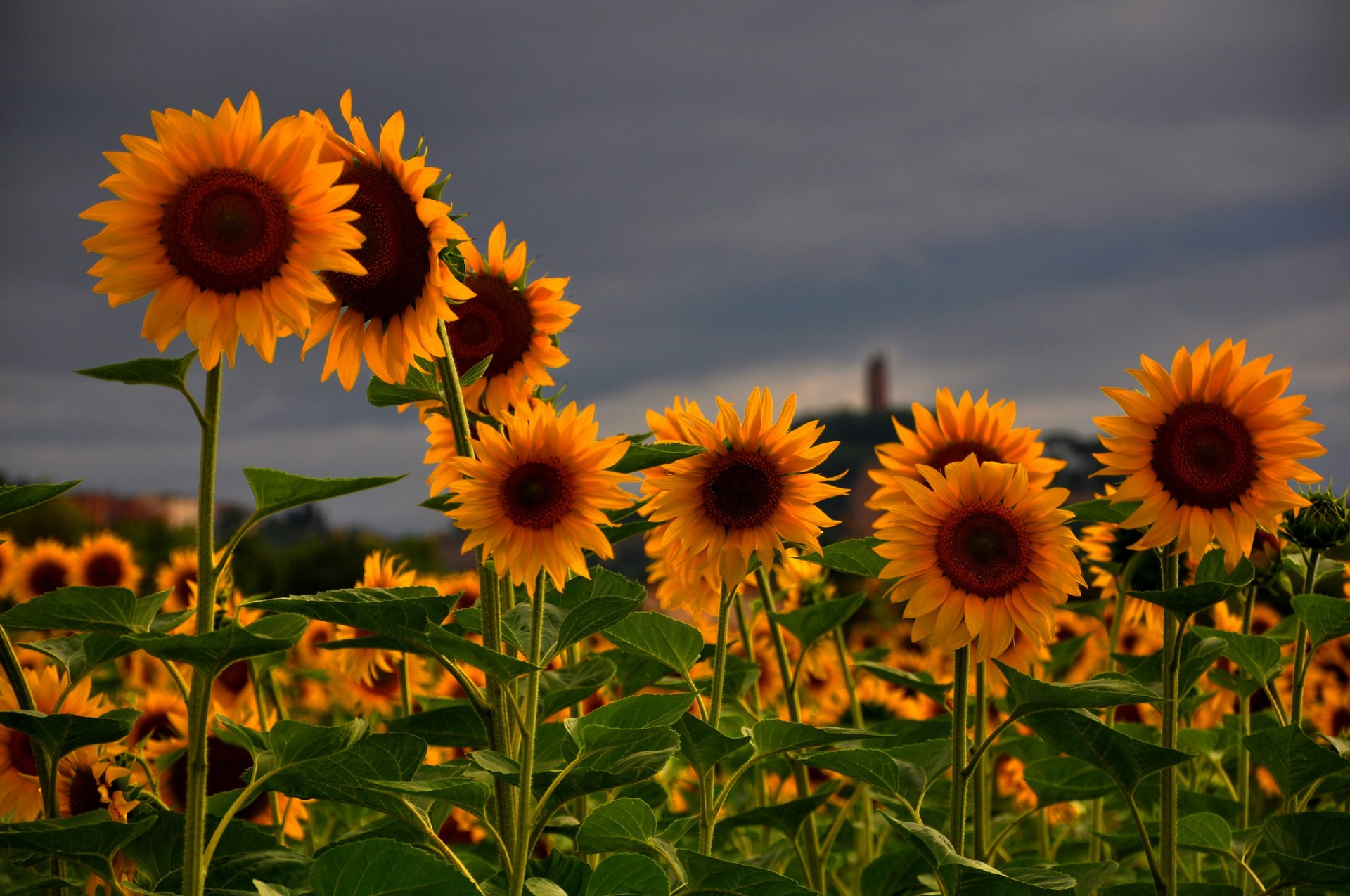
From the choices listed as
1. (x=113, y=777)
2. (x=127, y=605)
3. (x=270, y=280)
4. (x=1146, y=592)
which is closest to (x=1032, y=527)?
(x=1146, y=592)

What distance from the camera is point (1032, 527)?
2.09 meters

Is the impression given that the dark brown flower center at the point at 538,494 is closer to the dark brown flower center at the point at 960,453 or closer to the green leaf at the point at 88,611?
the green leaf at the point at 88,611

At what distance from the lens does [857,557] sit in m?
2.24

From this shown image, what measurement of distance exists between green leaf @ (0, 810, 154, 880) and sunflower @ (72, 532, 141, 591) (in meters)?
3.42

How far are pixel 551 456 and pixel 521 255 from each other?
685mm

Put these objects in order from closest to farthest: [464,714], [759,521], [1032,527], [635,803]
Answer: [635,803]
[1032,527]
[759,521]
[464,714]

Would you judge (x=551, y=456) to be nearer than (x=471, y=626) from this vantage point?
Yes

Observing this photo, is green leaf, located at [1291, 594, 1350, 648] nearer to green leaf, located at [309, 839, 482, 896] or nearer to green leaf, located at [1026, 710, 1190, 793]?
green leaf, located at [1026, 710, 1190, 793]

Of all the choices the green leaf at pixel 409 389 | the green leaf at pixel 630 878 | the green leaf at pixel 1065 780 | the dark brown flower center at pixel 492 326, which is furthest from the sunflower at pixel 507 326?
the green leaf at pixel 1065 780

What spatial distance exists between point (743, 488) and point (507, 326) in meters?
0.63

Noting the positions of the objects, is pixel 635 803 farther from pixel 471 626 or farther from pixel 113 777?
pixel 113 777

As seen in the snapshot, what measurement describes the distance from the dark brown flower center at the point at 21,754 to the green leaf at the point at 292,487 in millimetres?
907

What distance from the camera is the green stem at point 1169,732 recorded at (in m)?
2.19

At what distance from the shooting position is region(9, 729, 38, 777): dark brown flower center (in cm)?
231
